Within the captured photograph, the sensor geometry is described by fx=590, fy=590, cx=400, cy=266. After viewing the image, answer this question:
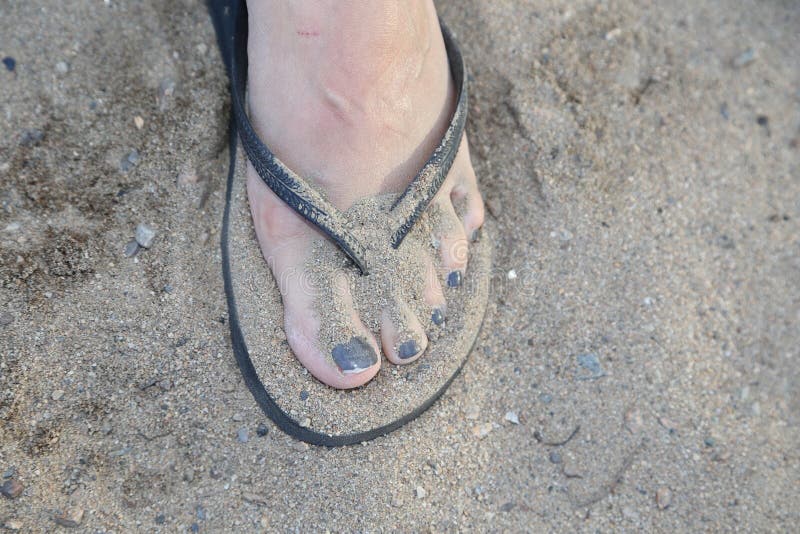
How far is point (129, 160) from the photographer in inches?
45.4

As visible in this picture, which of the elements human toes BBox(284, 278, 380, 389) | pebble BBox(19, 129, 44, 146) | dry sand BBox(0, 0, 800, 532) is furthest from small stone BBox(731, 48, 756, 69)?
pebble BBox(19, 129, 44, 146)

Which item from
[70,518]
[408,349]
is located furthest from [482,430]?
[70,518]

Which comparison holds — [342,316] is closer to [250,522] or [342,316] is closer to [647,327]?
[250,522]

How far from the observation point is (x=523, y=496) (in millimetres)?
1046

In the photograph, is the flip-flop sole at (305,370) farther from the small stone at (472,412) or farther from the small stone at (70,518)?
the small stone at (70,518)

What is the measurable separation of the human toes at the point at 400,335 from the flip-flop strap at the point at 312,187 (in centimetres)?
9

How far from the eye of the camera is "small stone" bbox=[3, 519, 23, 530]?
0.89 m

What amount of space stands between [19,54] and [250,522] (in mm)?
997

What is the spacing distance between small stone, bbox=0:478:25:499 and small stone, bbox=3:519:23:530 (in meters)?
0.03

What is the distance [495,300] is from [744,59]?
3.06ft

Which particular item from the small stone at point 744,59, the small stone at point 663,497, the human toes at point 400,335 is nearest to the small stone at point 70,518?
the human toes at point 400,335

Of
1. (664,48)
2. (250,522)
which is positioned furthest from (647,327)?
(250,522)

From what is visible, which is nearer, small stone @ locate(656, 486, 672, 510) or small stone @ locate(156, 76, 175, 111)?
small stone @ locate(656, 486, 672, 510)

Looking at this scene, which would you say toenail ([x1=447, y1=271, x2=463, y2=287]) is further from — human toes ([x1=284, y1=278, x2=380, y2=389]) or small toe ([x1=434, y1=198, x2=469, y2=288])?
human toes ([x1=284, y1=278, x2=380, y2=389])
